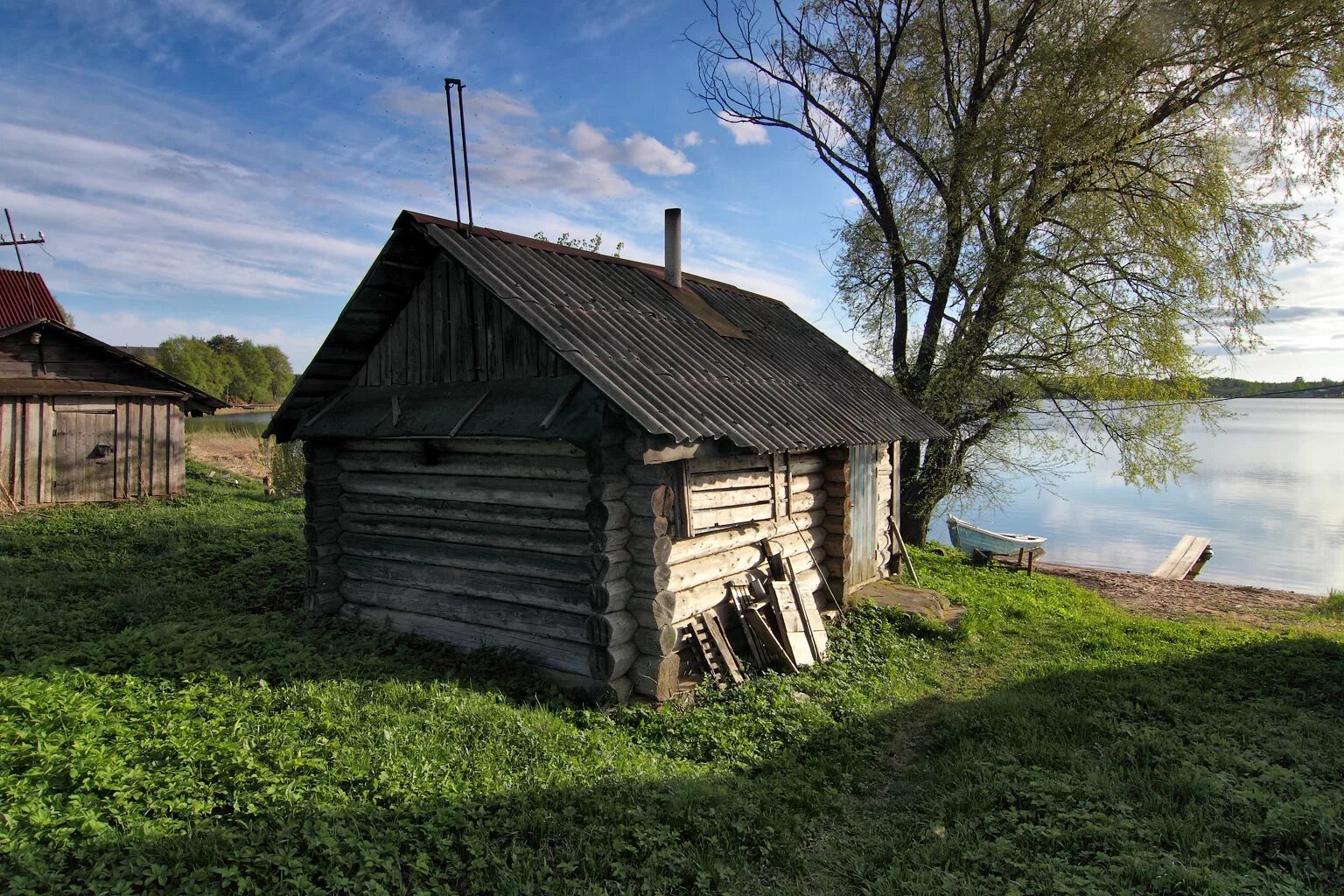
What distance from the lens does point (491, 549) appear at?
8180 millimetres

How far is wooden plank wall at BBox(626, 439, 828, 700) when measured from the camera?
23.4 feet

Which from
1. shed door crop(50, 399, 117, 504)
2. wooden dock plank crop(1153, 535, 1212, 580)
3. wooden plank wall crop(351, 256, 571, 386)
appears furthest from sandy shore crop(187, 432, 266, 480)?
wooden dock plank crop(1153, 535, 1212, 580)

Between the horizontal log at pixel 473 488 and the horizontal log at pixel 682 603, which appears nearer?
the horizontal log at pixel 682 603

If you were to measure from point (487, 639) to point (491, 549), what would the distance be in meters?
1.01

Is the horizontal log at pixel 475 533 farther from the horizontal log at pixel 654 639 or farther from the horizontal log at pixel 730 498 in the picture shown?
the horizontal log at pixel 730 498

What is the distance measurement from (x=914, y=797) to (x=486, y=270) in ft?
20.9

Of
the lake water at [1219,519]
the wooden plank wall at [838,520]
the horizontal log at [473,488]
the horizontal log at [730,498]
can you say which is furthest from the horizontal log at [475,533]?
the lake water at [1219,519]

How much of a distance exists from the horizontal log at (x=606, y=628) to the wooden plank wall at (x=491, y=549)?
0.01 meters

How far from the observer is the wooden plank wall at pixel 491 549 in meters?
7.10

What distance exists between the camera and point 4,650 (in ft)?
22.5

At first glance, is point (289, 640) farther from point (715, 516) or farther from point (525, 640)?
point (715, 516)

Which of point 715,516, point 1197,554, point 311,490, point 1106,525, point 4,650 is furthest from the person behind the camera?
point 1106,525

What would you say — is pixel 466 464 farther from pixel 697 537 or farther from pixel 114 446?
pixel 114 446

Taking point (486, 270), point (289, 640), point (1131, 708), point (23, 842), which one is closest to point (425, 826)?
point (23, 842)
